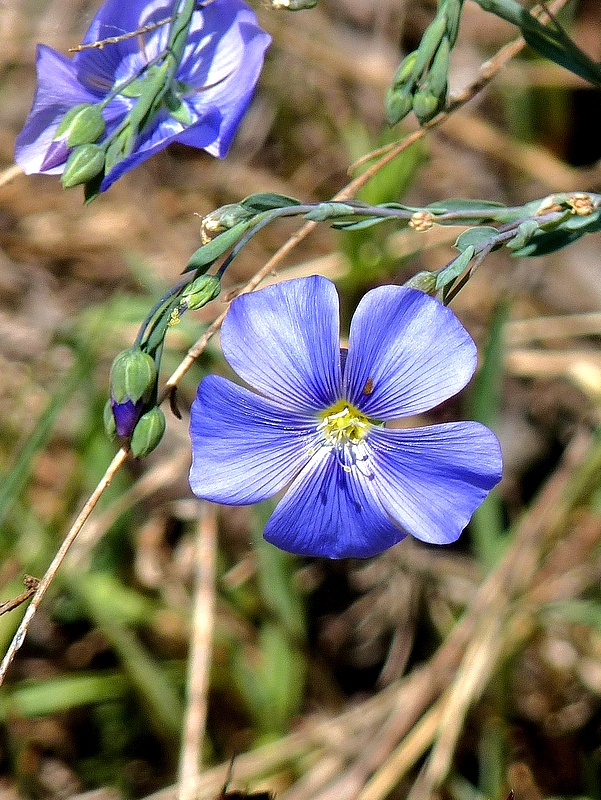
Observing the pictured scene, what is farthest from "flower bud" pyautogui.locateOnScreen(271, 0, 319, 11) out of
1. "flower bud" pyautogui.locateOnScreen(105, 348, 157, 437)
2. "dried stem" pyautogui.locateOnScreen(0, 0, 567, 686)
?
"flower bud" pyautogui.locateOnScreen(105, 348, 157, 437)

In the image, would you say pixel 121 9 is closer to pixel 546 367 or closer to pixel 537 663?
pixel 546 367

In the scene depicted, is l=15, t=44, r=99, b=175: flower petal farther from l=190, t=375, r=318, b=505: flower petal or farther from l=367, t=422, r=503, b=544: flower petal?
l=367, t=422, r=503, b=544: flower petal

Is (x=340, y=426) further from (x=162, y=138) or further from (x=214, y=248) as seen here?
(x=162, y=138)

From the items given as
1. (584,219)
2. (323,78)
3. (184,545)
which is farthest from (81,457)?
(323,78)

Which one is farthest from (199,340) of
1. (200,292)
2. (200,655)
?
(200,655)

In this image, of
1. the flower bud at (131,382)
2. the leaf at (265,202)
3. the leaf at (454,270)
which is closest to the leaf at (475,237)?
the leaf at (454,270)

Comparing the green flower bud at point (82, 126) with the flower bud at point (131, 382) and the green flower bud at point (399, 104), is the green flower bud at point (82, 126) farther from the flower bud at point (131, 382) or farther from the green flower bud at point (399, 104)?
the green flower bud at point (399, 104)
